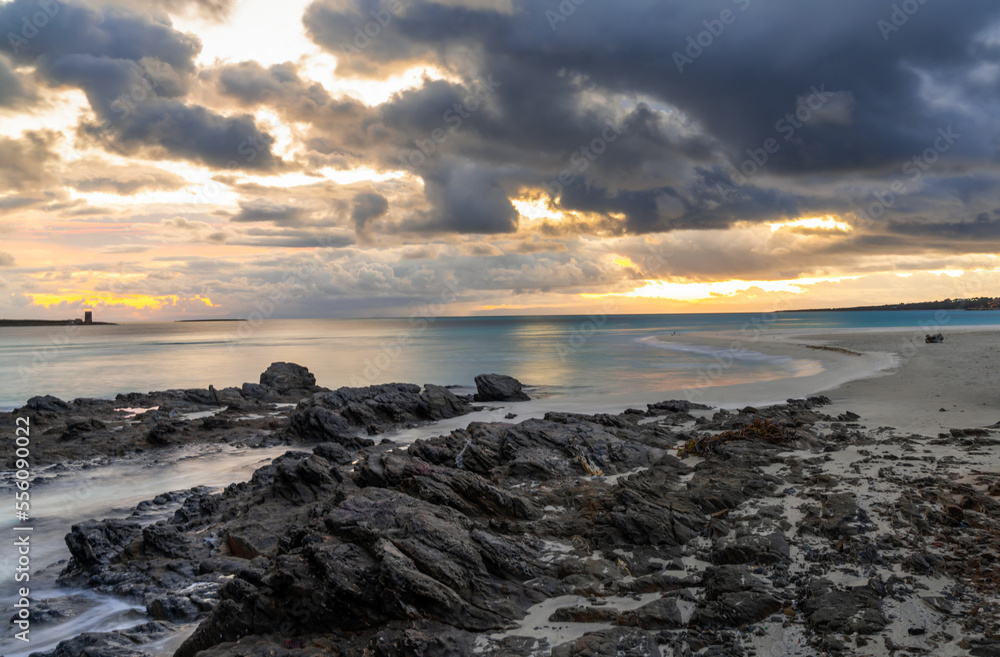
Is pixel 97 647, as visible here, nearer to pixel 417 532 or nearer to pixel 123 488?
pixel 417 532

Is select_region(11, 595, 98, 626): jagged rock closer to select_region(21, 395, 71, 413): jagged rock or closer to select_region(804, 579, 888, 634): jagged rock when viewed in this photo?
select_region(804, 579, 888, 634): jagged rock

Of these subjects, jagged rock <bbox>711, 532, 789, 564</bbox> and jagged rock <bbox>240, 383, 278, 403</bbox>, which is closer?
jagged rock <bbox>711, 532, 789, 564</bbox>

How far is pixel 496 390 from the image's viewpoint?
32188mm

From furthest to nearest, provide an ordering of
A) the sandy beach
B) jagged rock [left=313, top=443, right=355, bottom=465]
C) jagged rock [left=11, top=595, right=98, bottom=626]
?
1. the sandy beach
2. jagged rock [left=313, top=443, right=355, bottom=465]
3. jagged rock [left=11, top=595, right=98, bottom=626]

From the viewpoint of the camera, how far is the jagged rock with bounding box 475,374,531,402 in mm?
32156

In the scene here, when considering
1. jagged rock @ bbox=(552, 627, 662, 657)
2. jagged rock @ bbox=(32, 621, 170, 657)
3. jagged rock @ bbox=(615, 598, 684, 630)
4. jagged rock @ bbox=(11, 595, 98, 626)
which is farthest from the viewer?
jagged rock @ bbox=(11, 595, 98, 626)

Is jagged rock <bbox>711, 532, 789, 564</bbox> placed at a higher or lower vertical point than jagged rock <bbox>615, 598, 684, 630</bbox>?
higher

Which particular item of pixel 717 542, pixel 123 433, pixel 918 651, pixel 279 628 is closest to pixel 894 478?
pixel 717 542

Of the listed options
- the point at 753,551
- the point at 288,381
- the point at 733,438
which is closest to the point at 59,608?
the point at 753,551

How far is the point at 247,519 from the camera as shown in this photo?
40.6ft

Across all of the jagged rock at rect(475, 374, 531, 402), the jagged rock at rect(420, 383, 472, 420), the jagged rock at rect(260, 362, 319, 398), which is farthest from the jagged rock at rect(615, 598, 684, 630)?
the jagged rock at rect(260, 362, 319, 398)

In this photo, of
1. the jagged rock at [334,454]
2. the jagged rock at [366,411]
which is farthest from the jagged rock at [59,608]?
the jagged rock at [366,411]

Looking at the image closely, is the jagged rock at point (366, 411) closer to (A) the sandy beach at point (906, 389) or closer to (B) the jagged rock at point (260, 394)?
(B) the jagged rock at point (260, 394)

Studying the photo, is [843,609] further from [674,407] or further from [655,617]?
[674,407]
